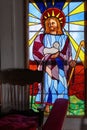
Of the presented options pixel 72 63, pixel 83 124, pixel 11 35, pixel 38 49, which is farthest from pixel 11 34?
pixel 83 124

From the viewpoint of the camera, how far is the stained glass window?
322 cm

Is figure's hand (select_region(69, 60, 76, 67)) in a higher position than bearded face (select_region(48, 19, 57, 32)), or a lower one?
lower

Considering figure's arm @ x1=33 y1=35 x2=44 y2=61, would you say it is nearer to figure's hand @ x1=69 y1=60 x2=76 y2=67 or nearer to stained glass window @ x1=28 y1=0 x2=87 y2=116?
stained glass window @ x1=28 y1=0 x2=87 y2=116

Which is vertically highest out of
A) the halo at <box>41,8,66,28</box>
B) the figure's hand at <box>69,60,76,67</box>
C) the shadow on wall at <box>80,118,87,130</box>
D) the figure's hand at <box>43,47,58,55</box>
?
the halo at <box>41,8,66,28</box>

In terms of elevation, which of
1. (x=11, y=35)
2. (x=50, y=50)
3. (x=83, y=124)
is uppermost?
(x=11, y=35)

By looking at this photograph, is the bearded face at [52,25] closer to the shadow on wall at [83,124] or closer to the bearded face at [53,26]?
the bearded face at [53,26]

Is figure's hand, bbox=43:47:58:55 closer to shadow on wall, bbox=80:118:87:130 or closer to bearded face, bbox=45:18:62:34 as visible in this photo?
bearded face, bbox=45:18:62:34

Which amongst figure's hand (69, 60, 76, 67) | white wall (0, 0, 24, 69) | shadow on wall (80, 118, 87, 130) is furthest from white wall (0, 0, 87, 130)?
shadow on wall (80, 118, 87, 130)

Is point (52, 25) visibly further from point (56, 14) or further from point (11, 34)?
point (11, 34)

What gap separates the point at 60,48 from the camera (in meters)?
3.25

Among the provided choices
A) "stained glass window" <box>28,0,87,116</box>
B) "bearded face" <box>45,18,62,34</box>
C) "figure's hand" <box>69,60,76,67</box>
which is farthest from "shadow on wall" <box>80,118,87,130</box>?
"bearded face" <box>45,18,62,34</box>

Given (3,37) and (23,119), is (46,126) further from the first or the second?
(3,37)

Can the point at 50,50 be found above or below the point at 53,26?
below

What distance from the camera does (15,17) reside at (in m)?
3.24
